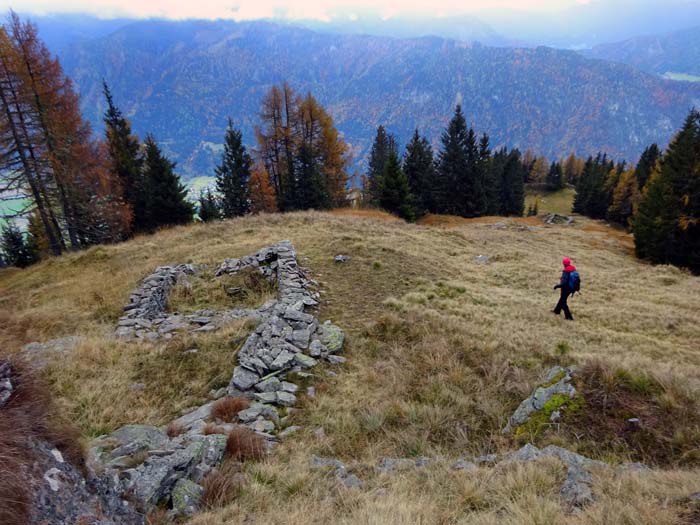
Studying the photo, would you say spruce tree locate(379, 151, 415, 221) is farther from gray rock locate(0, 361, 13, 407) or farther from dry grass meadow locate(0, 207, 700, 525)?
gray rock locate(0, 361, 13, 407)

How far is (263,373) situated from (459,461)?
4859 mm

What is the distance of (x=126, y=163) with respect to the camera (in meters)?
37.2

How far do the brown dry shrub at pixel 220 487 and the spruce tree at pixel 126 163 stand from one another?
3763 centimetres

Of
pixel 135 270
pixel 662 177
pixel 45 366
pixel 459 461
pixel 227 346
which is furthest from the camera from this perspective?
pixel 662 177

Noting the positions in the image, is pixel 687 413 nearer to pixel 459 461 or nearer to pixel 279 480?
pixel 459 461

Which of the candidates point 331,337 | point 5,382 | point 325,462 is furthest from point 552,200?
point 5,382

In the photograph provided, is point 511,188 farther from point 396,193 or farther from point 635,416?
point 635,416

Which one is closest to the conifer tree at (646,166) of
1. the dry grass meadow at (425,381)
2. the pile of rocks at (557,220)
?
the pile of rocks at (557,220)

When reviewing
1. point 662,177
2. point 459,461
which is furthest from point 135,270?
point 662,177

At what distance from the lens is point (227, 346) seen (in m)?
9.87

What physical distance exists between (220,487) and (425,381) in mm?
5043

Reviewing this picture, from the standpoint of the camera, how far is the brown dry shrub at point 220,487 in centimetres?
435

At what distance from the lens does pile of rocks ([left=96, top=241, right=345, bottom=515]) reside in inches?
177

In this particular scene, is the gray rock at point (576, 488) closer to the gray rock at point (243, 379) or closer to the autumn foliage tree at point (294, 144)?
the gray rock at point (243, 379)
